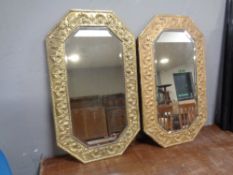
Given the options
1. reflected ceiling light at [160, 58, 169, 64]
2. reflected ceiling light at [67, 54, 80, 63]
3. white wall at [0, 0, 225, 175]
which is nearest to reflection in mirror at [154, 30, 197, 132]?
reflected ceiling light at [160, 58, 169, 64]

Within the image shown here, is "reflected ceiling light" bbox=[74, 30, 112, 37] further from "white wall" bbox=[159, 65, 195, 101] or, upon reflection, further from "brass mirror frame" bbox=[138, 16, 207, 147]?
"white wall" bbox=[159, 65, 195, 101]

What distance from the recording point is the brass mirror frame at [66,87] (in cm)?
100

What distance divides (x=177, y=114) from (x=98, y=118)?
20.1 inches

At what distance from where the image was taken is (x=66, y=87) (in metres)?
1.02

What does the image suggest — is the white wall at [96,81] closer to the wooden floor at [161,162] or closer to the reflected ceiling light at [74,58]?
the reflected ceiling light at [74,58]

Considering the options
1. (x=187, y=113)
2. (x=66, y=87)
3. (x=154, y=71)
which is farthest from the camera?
(x=187, y=113)

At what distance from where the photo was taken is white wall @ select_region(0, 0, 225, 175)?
102cm

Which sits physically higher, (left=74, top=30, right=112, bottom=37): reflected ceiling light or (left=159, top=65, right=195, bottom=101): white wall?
(left=74, top=30, right=112, bottom=37): reflected ceiling light

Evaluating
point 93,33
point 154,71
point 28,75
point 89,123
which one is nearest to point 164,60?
point 154,71

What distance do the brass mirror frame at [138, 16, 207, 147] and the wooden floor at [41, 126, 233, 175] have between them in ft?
0.22

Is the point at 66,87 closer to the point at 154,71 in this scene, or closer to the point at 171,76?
the point at 154,71

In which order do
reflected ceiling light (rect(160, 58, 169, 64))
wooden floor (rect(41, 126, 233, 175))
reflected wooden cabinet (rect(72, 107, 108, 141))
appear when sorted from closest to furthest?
wooden floor (rect(41, 126, 233, 175))
reflected wooden cabinet (rect(72, 107, 108, 141))
reflected ceiling light (rect(160, 58, 169, 64))

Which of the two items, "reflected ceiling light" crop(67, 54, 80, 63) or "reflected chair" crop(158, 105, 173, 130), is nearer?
"reflected ceiling light" crop(67, 54, 80, 63)

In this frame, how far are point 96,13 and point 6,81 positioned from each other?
59 cm
